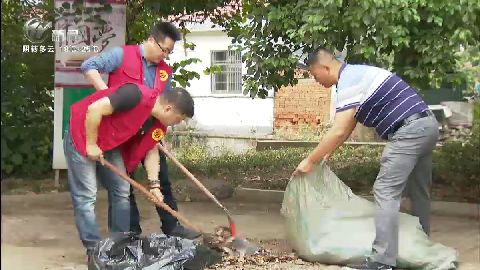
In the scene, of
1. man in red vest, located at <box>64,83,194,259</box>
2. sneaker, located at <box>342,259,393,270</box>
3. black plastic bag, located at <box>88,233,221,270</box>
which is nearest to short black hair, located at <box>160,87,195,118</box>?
man in red vest, located at <box>64,83,194,259</box>

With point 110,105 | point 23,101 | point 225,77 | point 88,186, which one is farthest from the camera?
point 225,77

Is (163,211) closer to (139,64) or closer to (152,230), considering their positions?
(152,230)

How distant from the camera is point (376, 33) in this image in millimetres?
5223

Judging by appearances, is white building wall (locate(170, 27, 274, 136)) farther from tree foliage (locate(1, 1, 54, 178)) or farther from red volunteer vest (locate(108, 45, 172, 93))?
red volunteer vest (locate(108, 45, 172, 93))

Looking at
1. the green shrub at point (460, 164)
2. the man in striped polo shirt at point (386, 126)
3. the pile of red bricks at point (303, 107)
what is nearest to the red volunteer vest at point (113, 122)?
the man in striped polo shirt at point (386, 126)

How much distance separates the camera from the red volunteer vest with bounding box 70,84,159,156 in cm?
400

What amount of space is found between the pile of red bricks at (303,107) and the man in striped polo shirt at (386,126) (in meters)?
7.13

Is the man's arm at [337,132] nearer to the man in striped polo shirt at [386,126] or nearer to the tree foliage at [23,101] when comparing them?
the man in striped polo shirt at [386,126]

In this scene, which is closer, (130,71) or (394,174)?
(394,174)

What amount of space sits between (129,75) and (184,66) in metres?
3.72

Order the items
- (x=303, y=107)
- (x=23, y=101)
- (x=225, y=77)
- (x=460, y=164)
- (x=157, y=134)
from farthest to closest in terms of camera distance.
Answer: (x=303, y=107), (x=225, y=77), (x=460, y=164), (x=157, y=134), (x=23, y=101)

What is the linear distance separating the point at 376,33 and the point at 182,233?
2.02 metres

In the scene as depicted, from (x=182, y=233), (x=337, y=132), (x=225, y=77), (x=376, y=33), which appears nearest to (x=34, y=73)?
(x=182, y=233)

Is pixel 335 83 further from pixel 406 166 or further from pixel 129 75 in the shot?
pixel 129 75
